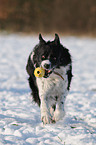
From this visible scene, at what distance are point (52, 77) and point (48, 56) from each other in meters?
0.39

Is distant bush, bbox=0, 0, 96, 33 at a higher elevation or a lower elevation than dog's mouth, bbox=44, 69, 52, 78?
higher

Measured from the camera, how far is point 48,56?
4156 mm

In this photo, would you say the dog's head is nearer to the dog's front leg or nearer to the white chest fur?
the white chest fur

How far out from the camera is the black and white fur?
164 inches

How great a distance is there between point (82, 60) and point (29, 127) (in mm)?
9725

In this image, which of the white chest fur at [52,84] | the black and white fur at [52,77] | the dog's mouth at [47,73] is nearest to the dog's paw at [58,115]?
the black and white fur at [52,77]

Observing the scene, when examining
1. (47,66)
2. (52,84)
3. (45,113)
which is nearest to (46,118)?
(45,113)

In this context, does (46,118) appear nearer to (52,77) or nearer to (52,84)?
(52,84)

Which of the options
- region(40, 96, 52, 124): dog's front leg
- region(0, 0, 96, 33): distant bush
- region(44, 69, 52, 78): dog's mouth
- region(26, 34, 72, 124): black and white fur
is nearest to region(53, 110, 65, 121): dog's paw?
region(26, 34, 72, 124): black and white fur

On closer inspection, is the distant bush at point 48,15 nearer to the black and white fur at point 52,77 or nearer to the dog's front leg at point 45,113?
the black and white fur at point 52,77

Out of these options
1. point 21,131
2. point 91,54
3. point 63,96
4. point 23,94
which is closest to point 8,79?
point 23,94

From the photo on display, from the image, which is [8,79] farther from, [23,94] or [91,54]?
[91,54]

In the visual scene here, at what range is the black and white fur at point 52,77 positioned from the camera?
4.16 meters

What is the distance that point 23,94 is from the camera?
655 centimetres
